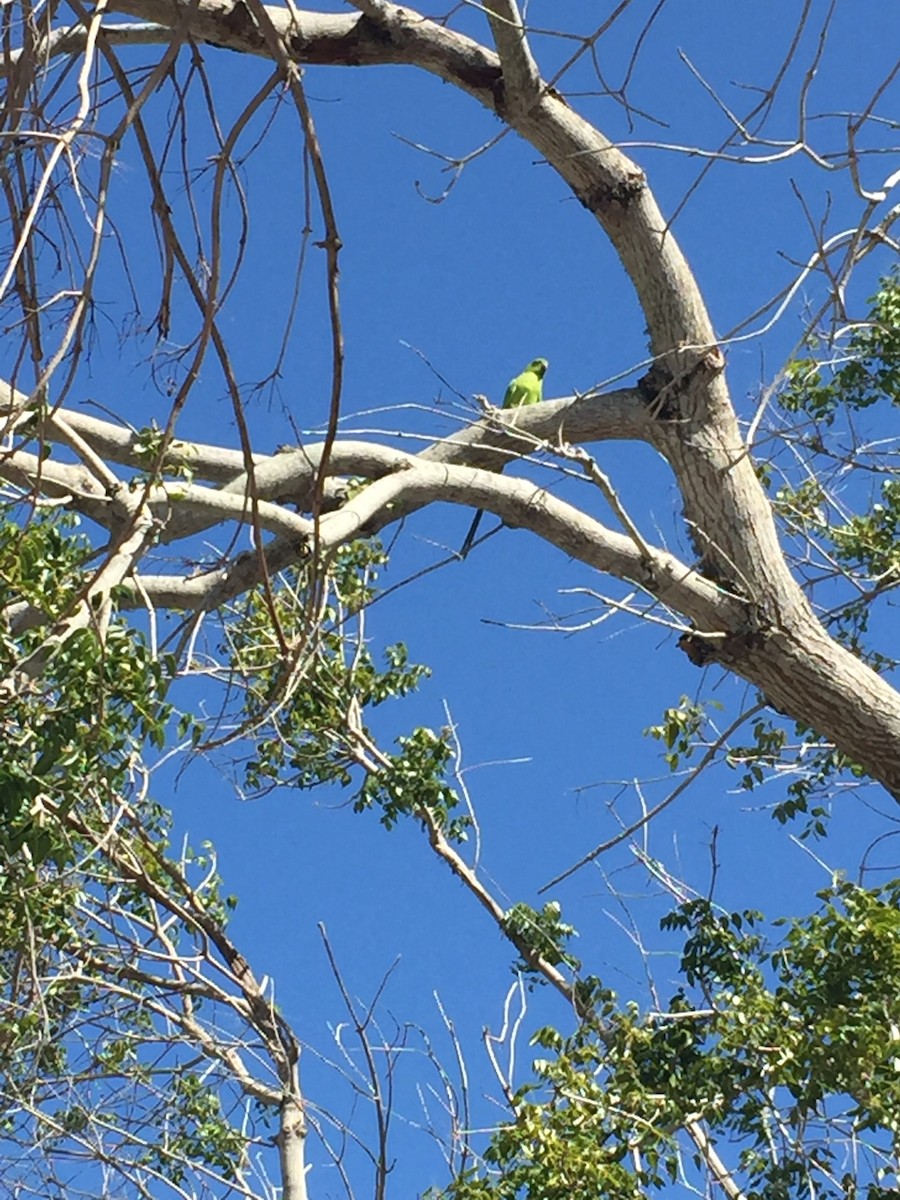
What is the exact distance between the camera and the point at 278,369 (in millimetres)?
1610

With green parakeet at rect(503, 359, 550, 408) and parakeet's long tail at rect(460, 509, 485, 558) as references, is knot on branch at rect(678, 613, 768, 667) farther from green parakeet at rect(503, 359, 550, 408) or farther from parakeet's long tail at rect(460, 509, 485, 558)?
green parakeet at rect(503, 359, 550, 408)

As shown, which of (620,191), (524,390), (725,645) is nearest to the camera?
(725,645)

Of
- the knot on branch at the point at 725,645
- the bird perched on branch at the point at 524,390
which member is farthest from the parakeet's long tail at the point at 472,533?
the bird perched on branch at the point at 524,390

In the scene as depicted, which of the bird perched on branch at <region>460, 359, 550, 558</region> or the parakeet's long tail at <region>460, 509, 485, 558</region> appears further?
the bird perched on branch at <region>460, 359, 550, 558</region>

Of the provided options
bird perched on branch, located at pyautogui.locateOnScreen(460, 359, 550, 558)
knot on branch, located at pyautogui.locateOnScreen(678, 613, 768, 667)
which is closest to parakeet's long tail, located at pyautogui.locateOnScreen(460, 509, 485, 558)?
knot on branch, located at pyautogui.locateOnScreen(678, 613, 768, 667)

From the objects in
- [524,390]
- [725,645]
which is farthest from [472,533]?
[524,390]

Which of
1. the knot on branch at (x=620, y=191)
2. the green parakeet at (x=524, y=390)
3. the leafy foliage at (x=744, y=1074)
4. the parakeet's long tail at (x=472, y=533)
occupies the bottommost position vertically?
the leafy foliage at (x=744, y=1074)

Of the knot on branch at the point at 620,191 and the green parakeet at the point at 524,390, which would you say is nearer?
the knot on branch at the point at 620,191

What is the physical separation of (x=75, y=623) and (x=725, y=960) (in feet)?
10.5

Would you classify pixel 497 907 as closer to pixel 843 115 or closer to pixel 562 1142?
pixel 562 1142

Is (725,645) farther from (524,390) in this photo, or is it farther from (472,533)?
(524,390)

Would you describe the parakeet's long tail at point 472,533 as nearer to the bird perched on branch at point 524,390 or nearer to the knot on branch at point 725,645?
the knot on branch at point 725,645

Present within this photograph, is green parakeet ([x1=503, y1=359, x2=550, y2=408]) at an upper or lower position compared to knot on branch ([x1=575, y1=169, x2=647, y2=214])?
upper

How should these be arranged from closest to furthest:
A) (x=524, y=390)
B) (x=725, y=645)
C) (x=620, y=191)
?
(x=725, y=645)
(x=620, y=191)
(x=524, y=390)
